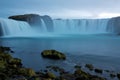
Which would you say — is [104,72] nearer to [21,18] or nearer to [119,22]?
[21,18]

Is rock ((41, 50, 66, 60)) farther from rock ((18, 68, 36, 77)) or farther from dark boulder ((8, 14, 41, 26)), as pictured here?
dark boulder ((8, 14, 41, 26))

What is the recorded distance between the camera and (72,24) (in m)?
75.9

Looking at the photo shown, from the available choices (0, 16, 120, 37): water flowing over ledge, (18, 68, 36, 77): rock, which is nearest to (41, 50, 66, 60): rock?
(18, 68, 36, 77): rock

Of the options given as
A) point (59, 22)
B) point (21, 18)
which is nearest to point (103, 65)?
point (21, 18)

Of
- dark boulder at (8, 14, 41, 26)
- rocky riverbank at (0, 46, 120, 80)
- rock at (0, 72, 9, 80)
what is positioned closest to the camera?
rock at (0, 72, 9, 80)

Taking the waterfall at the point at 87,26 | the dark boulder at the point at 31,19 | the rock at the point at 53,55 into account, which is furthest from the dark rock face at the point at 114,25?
the rock at the point at 53,55

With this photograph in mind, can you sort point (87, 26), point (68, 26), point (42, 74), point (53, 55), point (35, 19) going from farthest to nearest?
point (87, 26) → point (68, 26) → point (35, 19) → point (53, 55) → point (42, 74)

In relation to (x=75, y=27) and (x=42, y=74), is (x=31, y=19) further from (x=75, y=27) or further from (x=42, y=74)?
(x=42, y=74)

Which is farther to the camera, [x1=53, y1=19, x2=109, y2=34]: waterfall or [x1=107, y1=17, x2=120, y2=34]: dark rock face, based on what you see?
[x1=53, y1=19, x2=109, y2=34]: waterfall

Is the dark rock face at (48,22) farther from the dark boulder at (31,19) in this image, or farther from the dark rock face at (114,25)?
the dark rock face at (114,25)

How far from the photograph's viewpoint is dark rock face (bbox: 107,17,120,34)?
7431cm

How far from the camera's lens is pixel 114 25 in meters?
74.8

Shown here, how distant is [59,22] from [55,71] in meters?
56.7

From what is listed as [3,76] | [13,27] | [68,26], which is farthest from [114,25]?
[3,76]
